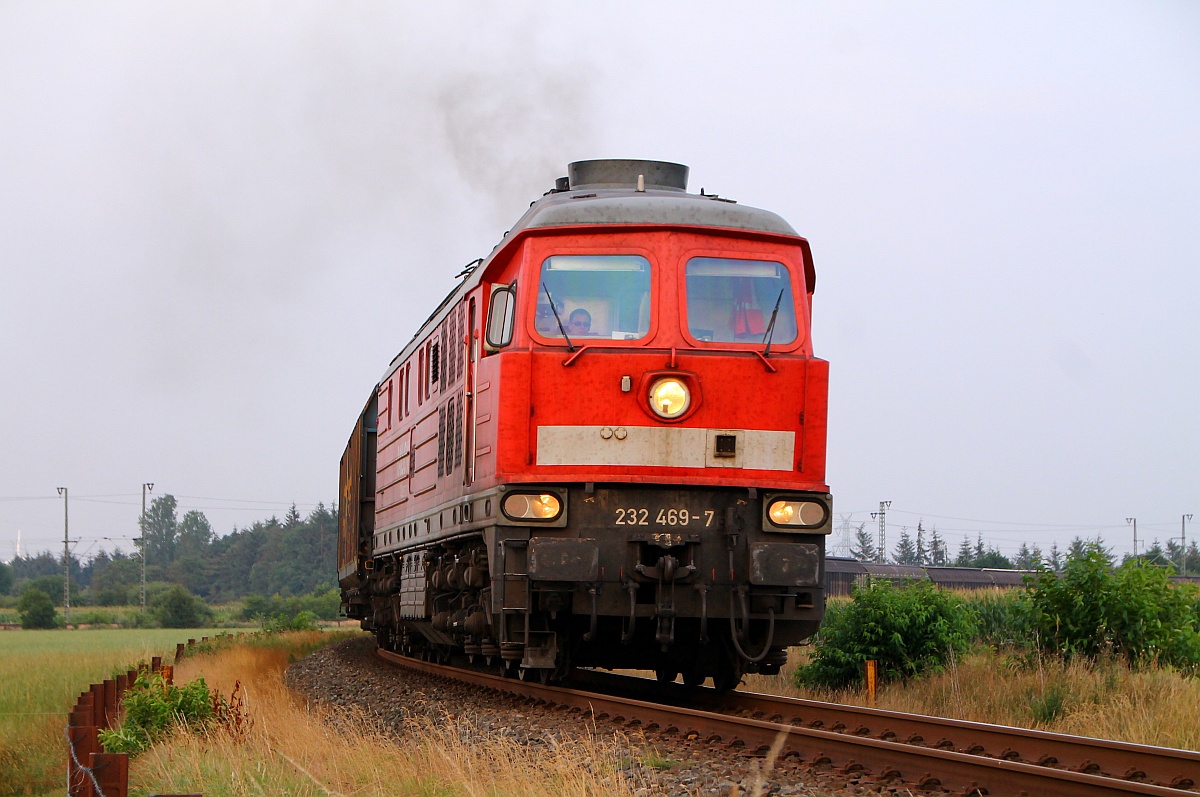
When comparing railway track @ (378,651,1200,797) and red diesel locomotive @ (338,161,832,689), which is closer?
railway track @ (378,651,1200,797)

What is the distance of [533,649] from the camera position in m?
9.73

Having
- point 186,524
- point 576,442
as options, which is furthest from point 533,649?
point 186,524

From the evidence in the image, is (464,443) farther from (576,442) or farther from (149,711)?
(149,711)

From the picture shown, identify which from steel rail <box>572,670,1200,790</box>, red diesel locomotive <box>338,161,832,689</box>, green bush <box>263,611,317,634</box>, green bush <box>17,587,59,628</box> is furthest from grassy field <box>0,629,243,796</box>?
green bush <box>17,587,59,628</box>

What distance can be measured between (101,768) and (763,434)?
5321 mm

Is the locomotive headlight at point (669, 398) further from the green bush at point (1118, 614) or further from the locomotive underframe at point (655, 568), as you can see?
the green bush at point (1118, 614)

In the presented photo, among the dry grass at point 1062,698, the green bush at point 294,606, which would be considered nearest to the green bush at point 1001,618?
the dry grass at point 1062,698

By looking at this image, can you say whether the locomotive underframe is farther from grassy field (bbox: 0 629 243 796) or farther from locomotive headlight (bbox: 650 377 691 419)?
grassy field (bbox: 0 629 243 796)

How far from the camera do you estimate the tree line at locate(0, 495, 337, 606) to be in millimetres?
111000

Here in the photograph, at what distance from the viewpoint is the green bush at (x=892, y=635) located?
44.0 feet

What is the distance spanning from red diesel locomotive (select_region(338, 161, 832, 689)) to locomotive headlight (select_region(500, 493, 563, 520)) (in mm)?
16

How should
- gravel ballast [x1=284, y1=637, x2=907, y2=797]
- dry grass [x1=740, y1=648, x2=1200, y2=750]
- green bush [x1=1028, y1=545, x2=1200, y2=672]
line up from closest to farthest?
gravel ballast [x1=284, y1=637, x2=907, y2=797], dry grass [x1=740, y1=648, x2=1200, y2=750], green bush [x1=1028, y1=545, x2=1200, y2=672]

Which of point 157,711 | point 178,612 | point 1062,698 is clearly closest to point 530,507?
point 157,711

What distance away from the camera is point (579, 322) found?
9523 millimetres
